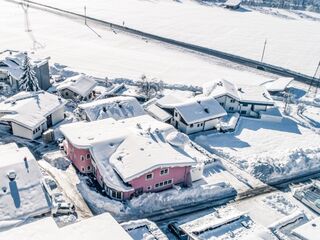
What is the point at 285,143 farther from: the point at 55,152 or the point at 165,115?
the point at 55,152

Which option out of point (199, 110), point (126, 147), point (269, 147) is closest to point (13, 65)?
point (126, 147)

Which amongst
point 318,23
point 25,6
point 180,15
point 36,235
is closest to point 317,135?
point 36,235

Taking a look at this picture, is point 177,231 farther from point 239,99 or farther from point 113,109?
point 239,99

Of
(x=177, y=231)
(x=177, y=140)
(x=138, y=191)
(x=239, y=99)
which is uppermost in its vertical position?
(x=177, y=140)

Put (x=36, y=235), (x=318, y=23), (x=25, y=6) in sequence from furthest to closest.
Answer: (x=318, y=23) < (x=25, y=6) < (x=36, y=235)

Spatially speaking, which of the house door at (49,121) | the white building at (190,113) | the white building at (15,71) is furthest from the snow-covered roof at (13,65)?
the white building at (190,113)
